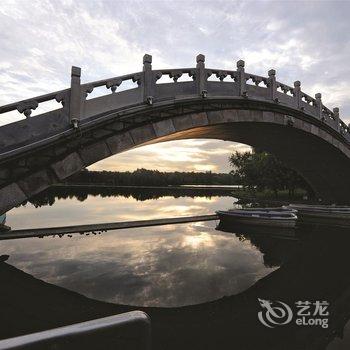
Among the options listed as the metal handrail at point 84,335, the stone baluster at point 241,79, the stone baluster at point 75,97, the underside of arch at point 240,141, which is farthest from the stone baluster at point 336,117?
the metal handrail at point 84,335

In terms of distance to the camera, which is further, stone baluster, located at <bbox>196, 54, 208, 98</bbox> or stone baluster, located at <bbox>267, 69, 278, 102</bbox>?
stone baluster, located at <bbox>267, 69, 278, 102</bbox>

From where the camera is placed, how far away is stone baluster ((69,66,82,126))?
9969 mm

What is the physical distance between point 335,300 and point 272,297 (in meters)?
1.92

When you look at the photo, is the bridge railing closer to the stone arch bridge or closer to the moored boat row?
the stone arch bridge

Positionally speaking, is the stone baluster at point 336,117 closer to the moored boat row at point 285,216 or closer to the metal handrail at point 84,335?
the moored boat row at point 285,216

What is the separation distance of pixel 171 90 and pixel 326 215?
17340 mm

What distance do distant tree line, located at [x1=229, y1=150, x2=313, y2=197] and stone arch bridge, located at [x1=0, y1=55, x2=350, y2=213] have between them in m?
18.4

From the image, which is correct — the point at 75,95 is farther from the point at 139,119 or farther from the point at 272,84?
the point at 272,84

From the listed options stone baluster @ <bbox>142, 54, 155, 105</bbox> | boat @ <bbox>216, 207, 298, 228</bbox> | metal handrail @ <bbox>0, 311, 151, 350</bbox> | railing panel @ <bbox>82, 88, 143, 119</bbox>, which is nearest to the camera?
metal handrail @ <bbox>0, 311, 151, 350</bbox>

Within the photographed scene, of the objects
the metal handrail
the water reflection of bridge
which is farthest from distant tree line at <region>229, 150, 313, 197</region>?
the metal handrail

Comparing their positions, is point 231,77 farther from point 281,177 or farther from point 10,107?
point 281,177

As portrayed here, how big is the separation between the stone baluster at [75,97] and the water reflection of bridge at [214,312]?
17.8ft

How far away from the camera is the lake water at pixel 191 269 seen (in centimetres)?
900

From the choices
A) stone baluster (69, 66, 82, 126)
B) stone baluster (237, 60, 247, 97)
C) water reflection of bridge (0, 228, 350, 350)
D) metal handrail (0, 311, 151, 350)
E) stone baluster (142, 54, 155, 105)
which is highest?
stone baluster (237, 60, 247, 97)
